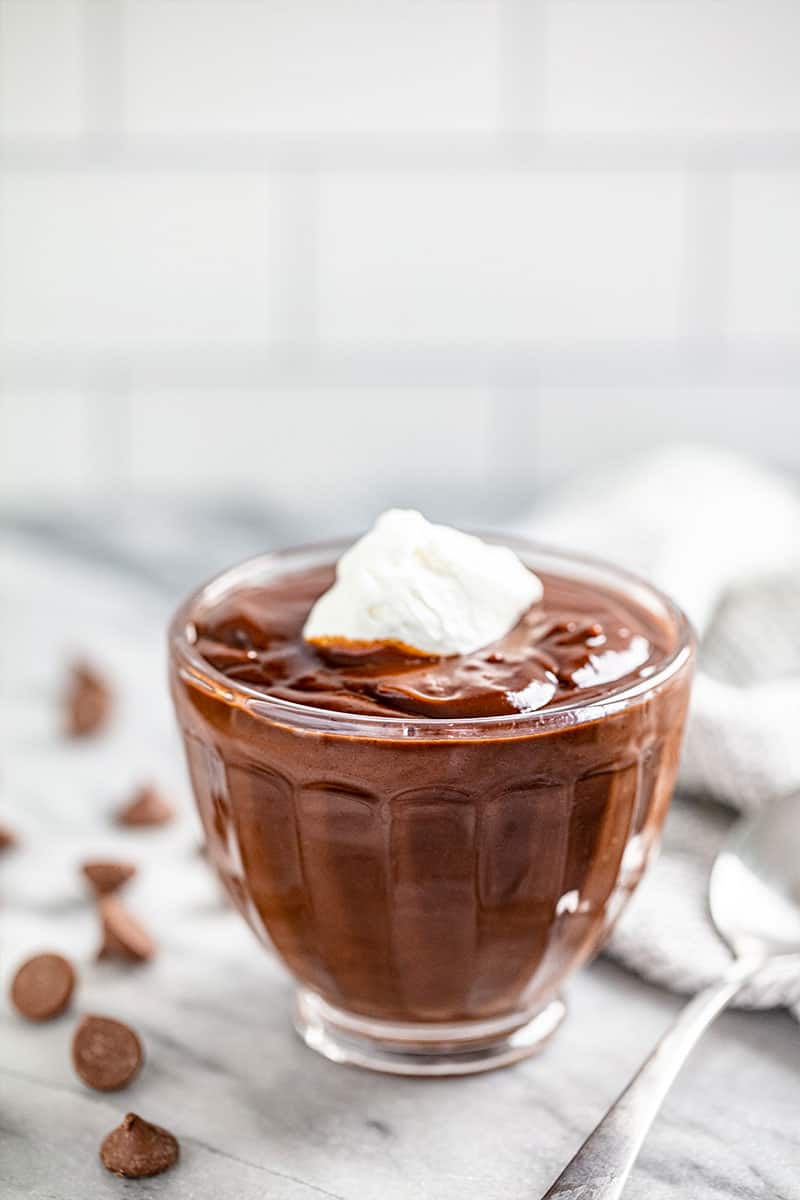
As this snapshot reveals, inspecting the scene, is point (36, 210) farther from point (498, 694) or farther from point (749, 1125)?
point (749, 1125)

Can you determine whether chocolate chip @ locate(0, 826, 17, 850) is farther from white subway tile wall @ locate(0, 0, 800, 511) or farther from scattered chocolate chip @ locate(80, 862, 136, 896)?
white subway tile wall @ locate(0, 0, 800, 511)

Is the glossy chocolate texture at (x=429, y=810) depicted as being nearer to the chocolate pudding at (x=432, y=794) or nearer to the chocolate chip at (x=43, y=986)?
the chocolate pudding at (x=432, y=794)

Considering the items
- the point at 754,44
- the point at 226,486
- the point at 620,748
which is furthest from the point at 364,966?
the point at 754,44

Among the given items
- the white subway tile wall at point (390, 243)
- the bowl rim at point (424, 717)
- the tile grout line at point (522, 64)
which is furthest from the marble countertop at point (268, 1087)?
the tile grout line at point (522, 64)

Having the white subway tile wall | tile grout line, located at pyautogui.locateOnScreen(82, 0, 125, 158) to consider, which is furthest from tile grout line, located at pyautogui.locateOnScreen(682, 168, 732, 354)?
tile grout line, located at pyautogui.locateOnScreen(82, 0, 125, 158)

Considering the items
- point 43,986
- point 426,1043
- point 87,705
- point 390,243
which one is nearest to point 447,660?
point 426,1043
